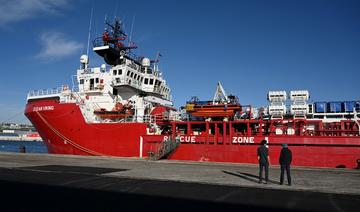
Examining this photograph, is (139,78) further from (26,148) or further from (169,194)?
(26,148)

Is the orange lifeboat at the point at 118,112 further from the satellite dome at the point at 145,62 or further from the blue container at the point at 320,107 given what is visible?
the blue container at the point at 320,107

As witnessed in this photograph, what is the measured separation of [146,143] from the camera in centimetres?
2452

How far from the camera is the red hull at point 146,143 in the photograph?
20500 mm

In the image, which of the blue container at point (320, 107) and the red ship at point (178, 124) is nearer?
the red ship at point (178, 124)

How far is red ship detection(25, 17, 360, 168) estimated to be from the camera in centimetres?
2132

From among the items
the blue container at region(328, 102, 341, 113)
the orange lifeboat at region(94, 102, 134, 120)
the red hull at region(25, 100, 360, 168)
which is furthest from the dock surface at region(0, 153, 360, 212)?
the orange lifeboat at region(94, 102, 134, 120)

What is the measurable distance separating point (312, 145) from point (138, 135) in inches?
479

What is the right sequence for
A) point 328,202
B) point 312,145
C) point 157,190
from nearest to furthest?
1. point 328,202
2. point 157,190
3. point 312,145

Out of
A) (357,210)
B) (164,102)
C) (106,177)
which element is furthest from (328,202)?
(164,102)

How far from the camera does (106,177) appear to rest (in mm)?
12469

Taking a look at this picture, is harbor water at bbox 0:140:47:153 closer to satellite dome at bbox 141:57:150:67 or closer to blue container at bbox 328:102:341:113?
satellite dome at bbox 141:57:150:67

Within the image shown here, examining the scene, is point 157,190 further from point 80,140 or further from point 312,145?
point 80,140

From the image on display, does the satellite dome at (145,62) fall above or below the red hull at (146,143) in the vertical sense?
above

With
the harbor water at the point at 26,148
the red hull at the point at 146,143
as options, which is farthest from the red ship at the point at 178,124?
the harbor water at the point at 26,148
